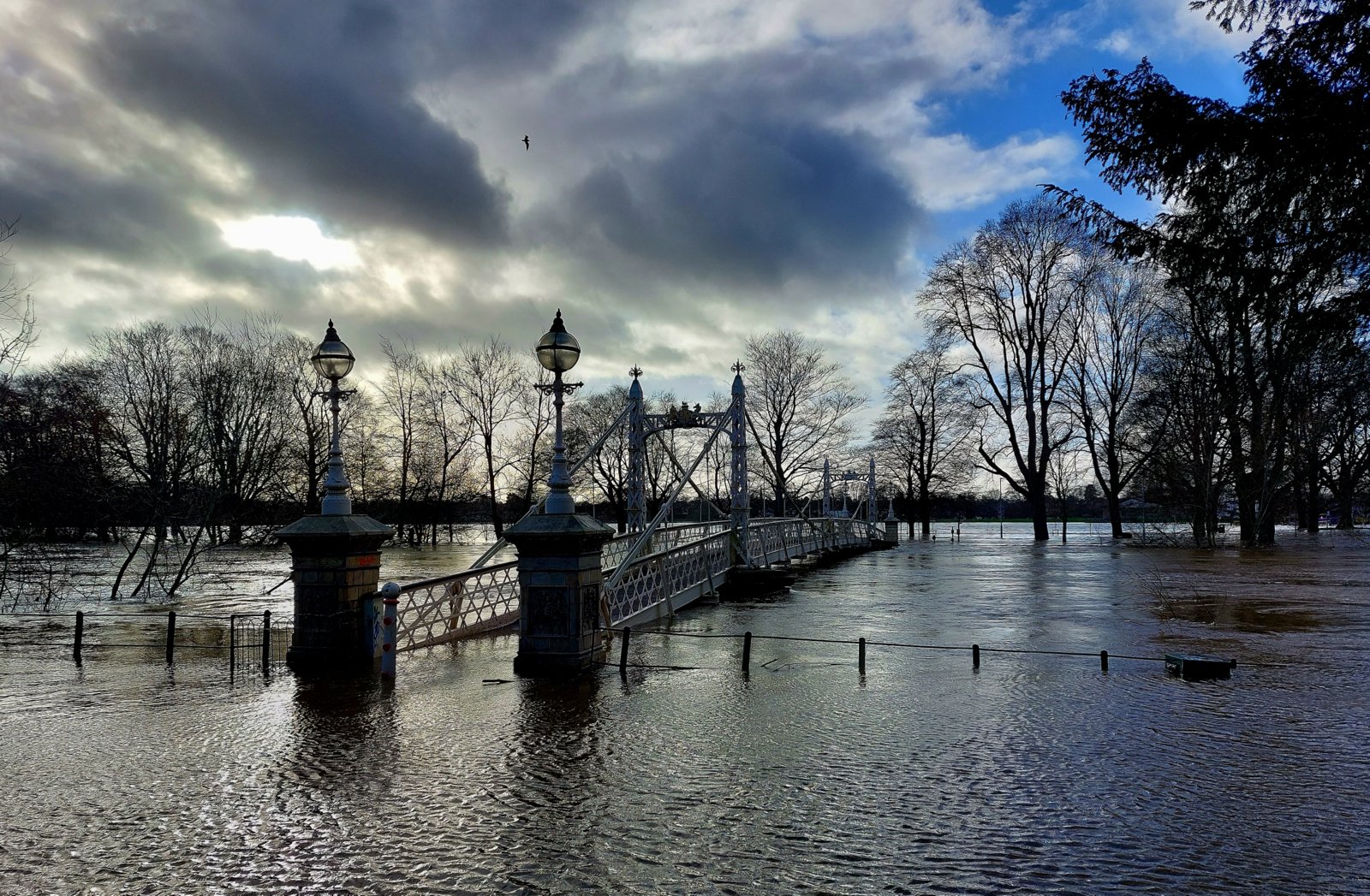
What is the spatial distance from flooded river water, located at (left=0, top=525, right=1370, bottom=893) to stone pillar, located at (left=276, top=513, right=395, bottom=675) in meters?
0.60

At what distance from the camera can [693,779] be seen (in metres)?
6.12

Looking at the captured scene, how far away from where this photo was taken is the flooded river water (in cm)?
450

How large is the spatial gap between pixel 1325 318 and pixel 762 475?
4597 centimetres

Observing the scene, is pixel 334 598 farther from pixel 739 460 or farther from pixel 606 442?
A: pixel 606 442

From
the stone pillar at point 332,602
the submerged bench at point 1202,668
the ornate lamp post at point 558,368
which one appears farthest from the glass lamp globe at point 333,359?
the submerged bench at point 1202,668

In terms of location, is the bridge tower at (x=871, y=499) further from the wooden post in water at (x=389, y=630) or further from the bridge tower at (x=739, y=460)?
the wooden post in water at (x=389, y=630)

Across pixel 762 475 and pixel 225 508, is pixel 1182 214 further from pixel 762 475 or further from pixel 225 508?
pixel 762 475

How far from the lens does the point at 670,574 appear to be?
63.5 ft

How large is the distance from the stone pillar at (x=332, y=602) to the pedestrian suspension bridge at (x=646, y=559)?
50cm

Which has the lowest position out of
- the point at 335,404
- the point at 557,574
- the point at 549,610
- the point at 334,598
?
the point at 549,610

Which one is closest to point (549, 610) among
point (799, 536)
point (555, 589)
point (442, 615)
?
point (555, 589)

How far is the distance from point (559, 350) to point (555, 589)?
2.67 metres

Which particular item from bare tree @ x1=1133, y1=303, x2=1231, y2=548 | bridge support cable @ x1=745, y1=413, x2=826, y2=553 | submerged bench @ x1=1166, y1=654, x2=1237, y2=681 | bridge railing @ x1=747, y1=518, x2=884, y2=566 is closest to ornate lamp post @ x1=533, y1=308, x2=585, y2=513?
submerged bench @ x1=1166, y1=654, x2=1237, y2=681

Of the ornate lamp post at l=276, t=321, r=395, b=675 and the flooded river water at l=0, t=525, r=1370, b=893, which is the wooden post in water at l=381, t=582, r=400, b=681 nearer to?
the ornate lamp post at l=276, t=321, r=395, b=675
